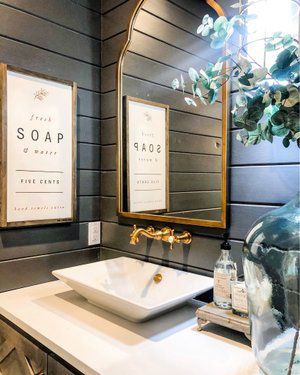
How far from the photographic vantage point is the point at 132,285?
4.33 feet

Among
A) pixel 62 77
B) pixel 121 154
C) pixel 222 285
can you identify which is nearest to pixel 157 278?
pixel 222 285

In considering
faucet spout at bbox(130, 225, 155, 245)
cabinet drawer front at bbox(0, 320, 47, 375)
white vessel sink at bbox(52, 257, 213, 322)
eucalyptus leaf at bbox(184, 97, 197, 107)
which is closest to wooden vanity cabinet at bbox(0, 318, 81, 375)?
cabinet drawer front at bbox(0, 320, 47, 375)

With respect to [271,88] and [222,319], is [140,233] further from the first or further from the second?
[271,88]

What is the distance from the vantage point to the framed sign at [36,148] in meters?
1.29

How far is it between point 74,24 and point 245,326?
1.45 metres

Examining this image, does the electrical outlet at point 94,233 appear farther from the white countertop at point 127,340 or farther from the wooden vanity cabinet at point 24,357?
the wooden vanity cabinet at point 24,357

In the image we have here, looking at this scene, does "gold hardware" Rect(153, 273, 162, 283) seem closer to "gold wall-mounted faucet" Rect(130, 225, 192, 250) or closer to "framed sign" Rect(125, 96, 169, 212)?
"gold wall-mounted faucet" Rect(130, 225, 192, 250)

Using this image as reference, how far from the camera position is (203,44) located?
3.93ft

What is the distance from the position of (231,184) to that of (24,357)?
896 mm

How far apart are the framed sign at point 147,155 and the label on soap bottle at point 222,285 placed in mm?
412

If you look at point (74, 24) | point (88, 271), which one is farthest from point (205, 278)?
point (74, 24)

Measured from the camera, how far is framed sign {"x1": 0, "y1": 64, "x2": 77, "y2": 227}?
50.9 inches

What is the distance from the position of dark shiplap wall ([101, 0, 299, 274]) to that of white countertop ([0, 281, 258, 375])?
240mm

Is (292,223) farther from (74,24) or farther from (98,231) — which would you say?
(74,24)
